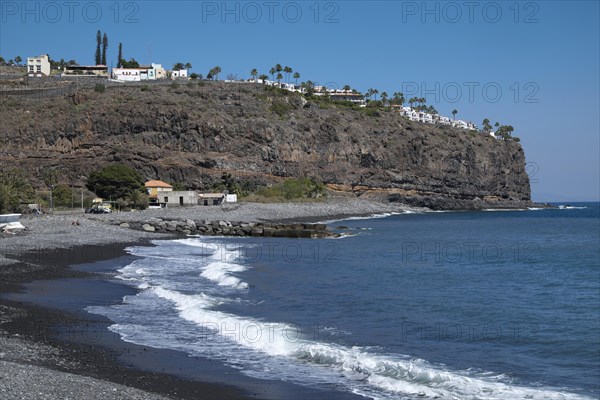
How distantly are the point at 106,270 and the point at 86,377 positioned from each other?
20392mm

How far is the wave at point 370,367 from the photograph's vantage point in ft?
44.7

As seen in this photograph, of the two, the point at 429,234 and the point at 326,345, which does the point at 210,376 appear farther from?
the point at 429,234

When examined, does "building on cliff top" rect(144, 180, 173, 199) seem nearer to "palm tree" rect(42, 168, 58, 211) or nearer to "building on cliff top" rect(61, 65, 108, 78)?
"palm tree" rect(42, 168, 58, 211)

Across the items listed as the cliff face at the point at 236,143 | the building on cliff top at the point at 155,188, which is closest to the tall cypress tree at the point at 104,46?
the cliff face at the point at 236,143

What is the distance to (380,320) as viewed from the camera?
21.8m

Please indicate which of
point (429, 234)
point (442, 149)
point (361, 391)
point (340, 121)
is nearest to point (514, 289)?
point (361, 391)

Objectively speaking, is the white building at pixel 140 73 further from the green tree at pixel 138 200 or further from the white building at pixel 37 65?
the green tree at pixel 138 200

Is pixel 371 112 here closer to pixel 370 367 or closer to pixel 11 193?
pixel 11 193

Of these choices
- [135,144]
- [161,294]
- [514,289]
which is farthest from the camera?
[135,144]

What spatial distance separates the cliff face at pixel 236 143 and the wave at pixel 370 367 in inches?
3837

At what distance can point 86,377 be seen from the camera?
→ 1251 centimetres

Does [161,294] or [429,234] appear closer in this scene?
[161,294]

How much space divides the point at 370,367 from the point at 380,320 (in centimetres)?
649

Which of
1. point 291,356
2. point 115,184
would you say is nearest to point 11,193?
point 115,184
